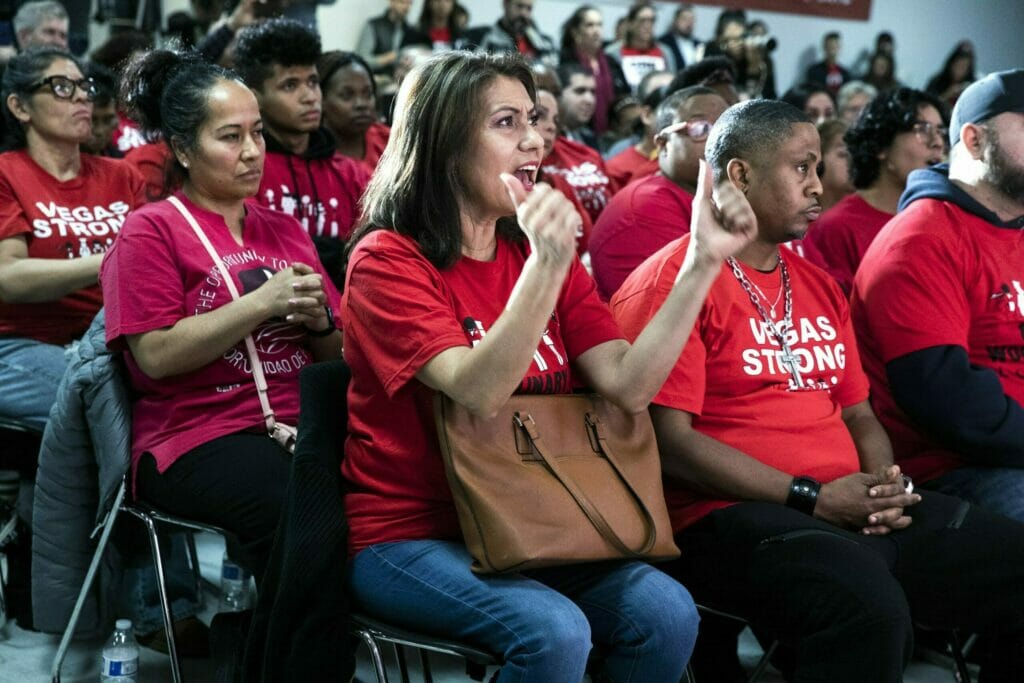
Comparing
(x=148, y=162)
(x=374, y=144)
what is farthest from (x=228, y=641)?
(x=374, y=144)

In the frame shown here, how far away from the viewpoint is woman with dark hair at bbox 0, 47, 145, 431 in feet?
10.1

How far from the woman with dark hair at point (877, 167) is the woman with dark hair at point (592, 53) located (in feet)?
15.7

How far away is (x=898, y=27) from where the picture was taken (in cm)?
1277

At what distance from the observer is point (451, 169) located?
83.7 inches

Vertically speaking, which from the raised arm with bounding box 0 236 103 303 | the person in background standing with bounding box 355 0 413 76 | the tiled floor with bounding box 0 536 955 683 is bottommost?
the tiled floor with bounding box 0 536 955 683

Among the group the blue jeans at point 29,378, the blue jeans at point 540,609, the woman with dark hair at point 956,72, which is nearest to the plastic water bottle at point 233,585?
the blue jeans at point 29,378

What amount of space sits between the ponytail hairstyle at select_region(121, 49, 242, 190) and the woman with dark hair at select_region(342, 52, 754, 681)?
2.46 ft

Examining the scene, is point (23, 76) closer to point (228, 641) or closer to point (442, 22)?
point (228, 641)

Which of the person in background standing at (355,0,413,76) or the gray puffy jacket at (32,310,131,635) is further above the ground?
the person in background standing at (355,0,413,76)

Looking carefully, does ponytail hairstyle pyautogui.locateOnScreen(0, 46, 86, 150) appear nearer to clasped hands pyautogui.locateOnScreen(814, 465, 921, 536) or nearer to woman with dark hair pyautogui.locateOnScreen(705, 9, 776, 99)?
clasped hands pyautogui.locateOnScreen(814, 465, 921, 536)

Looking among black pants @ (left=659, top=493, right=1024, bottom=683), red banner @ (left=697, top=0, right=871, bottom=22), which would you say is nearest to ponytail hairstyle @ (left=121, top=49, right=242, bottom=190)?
black pants @ (left=659, top=493, right=1024, bottom=683)

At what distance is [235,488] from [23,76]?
164 cm

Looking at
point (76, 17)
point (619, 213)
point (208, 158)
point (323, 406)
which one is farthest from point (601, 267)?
point (76, 17)

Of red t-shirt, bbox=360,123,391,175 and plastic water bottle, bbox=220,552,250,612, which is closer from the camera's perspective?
plastic water bottle, bbox=220,552,250,612
